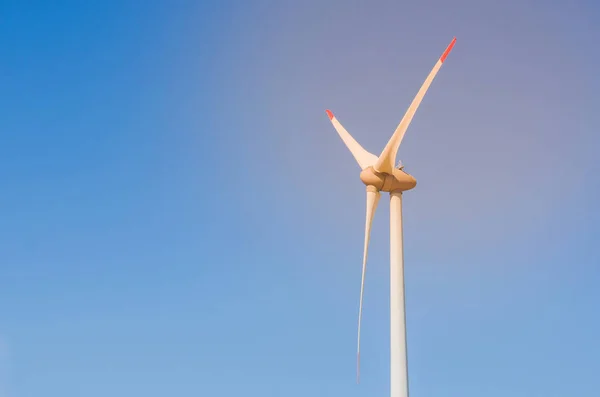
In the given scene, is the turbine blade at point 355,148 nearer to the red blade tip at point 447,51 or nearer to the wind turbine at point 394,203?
the wind turbine at point 394,203

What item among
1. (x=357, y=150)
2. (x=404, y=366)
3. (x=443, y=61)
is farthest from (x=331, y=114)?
(x=404, y=366)

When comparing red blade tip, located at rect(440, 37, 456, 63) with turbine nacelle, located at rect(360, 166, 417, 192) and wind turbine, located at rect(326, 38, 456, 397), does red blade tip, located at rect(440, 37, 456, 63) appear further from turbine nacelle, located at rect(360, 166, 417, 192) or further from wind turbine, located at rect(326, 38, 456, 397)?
turbine nacelle, located at rect(360, 166, 417, 192)

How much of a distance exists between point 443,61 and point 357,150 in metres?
9.33

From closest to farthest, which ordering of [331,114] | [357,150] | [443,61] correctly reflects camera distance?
[443,61] → [357,150] → [331,114]

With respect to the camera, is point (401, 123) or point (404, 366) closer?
point (404, 366)

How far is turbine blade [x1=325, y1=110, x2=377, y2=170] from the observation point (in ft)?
141

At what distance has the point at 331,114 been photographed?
47.7m

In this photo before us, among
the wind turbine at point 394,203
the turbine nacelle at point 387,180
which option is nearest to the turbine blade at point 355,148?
the wind turbine at point 394,203

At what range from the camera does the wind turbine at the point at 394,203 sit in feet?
114

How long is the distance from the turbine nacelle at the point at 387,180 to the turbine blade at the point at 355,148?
155 centimetres

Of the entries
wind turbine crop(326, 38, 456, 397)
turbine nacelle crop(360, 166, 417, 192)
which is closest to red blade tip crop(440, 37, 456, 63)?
wind turbine crop(326, 38, 456, 397)

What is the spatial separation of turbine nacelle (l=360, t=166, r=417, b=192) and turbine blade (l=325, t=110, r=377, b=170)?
1.55 meters

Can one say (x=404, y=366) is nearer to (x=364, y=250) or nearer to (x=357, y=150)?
(x=364, y=250)

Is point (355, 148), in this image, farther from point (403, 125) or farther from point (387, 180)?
point (403, 125)
